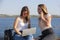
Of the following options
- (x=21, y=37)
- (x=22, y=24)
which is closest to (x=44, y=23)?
(x=22, y=24)

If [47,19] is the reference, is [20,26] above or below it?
below

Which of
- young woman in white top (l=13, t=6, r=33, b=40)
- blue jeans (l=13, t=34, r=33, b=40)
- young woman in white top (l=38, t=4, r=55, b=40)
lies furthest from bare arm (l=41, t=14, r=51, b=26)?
blue jeans (l=13, t=34, r=33, b=40)

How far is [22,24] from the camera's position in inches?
284

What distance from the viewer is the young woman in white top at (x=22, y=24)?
711 cm

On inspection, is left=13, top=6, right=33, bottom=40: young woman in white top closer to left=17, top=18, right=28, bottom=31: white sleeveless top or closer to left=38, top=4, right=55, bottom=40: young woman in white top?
left=17, top=18, right=28, bottom=31: white sleeveless top

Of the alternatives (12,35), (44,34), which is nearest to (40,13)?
(44,34)

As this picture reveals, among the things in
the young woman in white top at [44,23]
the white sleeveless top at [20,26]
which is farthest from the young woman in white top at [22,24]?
the young woman in white top at [44,23]

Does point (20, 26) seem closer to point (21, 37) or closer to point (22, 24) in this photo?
point (22, 24)

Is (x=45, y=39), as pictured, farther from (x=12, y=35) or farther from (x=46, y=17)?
(x=12, y=35)

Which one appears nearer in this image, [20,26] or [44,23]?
[44,23]

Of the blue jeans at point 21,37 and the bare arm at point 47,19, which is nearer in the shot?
the bare arm at point 47,19

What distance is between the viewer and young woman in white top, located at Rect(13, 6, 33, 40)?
23.3 ft

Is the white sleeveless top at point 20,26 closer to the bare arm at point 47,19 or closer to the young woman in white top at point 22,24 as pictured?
the young woman in white top at point 22,24

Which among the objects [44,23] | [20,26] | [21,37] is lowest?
[21,37]
